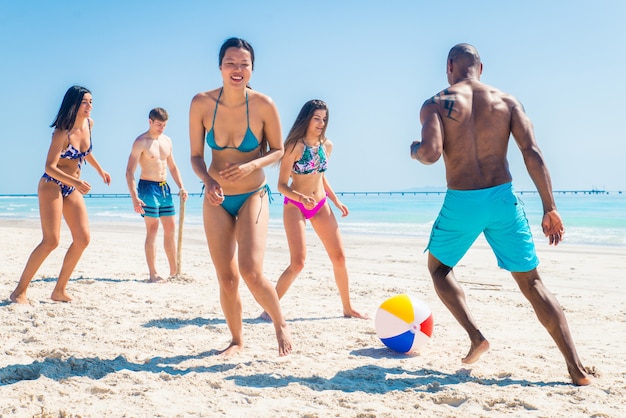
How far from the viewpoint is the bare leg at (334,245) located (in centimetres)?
571

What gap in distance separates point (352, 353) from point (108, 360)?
1.81 metres

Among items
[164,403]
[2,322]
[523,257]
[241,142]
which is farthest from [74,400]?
[523,257]

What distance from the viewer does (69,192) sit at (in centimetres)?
604

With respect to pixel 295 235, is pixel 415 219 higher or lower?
lower

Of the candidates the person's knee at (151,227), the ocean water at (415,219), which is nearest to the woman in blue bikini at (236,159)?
the person's knee at (151,227)

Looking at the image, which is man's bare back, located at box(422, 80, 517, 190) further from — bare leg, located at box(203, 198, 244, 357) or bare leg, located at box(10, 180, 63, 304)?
bare leg, located at box(10, 180, 63, 304)

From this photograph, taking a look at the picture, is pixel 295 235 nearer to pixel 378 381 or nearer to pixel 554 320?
pixel 378 381

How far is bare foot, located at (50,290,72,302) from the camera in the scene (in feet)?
20.3

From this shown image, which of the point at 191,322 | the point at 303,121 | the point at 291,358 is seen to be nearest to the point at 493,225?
the point at 291,358

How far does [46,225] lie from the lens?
5.89 meters

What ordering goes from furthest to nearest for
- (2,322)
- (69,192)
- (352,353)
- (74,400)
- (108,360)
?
1. (69,192)
2. (2,322)
3. (352,353)
4. (108,360)
5. (74,400)

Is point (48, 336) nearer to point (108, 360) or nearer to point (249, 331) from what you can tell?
point (108, 360)

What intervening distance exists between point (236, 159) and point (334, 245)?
1843 mm

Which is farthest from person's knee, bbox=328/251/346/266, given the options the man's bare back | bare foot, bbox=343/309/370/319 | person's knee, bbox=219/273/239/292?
the man's bare back
